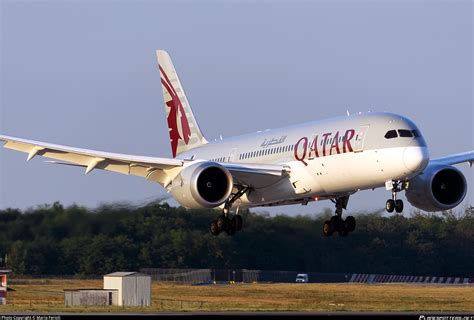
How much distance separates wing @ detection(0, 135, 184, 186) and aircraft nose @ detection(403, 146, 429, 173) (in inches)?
412

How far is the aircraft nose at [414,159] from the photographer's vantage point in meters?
49.3

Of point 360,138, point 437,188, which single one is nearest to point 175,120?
point 437,188

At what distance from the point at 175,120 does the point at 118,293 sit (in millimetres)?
9157

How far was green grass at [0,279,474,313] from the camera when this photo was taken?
62656 millimetres

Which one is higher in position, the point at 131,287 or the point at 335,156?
the point at 335,156

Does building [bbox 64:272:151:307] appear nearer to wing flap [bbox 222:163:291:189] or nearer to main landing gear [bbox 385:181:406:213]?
wing flap [bbox 222:163:291:189]

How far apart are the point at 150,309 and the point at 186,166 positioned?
32.2 feet

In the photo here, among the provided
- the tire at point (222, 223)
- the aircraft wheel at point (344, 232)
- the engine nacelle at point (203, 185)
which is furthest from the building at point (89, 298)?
the aircraft wheel at point (344, 232)

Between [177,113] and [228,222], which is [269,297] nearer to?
[177,113]

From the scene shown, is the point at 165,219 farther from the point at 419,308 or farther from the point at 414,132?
the point at 414,132

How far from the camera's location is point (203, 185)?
53.5 m

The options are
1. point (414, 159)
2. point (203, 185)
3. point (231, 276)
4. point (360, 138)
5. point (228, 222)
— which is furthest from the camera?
point (231, 276)

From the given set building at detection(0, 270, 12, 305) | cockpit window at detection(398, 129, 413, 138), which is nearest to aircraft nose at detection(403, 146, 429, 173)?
cockpit window at detection(398, 129, 413, 138)

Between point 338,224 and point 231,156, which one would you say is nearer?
point 338,224
